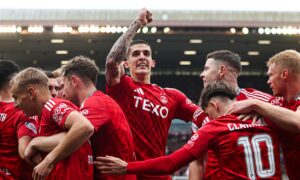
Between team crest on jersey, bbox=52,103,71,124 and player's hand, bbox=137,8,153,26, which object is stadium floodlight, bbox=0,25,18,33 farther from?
team crest on jersey, bbox=52,103,71,124

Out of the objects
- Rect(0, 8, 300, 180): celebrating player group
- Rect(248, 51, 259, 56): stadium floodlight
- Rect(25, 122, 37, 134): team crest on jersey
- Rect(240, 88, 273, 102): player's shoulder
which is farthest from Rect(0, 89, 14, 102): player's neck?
Rect(248, 51, 259, 56): stadium floodlight

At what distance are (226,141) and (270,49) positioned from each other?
20211 mm

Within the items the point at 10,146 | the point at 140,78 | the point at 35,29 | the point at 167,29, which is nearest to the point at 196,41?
the point at 167,29

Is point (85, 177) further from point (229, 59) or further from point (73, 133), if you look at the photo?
point (229, 59)

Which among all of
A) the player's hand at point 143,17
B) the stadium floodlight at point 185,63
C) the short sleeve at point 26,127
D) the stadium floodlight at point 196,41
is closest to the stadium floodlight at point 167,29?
the stadium floodlight at point 196,41

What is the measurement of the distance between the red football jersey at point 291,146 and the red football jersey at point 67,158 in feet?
4.86

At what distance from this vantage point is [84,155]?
4.30m

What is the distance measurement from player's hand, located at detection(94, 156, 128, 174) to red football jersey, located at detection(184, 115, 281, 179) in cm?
51

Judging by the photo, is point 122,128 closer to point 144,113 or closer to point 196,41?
point 144,113

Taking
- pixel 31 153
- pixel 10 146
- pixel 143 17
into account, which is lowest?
pixel 10 146

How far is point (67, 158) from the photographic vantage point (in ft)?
13.8

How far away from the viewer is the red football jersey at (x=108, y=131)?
14.5ft

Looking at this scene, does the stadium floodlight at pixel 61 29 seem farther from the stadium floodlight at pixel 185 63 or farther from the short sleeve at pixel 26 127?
the short sleeve at pixel 26 127

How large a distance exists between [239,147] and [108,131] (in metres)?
1.12
